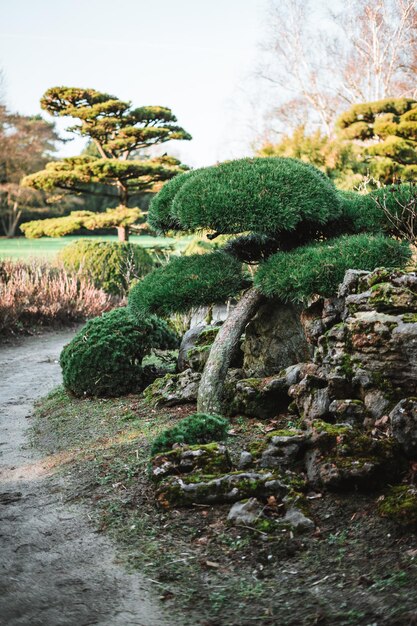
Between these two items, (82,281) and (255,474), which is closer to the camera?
(255,474)

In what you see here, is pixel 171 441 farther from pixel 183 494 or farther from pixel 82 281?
pixel 82 281

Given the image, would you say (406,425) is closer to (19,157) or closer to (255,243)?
(255,243)

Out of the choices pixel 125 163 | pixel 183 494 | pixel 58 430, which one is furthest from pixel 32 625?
pixel 125 163

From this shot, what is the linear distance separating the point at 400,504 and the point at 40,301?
9.74m

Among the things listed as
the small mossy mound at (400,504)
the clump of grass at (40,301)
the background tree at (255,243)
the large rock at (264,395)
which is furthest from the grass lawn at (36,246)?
the small mossy mound at (400,504)

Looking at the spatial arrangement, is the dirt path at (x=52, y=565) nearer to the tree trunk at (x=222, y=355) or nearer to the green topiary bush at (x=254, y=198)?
the tree trunk at (x=222, y=355)

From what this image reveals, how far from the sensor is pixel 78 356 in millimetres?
6406

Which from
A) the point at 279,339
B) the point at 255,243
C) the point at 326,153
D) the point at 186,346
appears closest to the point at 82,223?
the point at 326,153

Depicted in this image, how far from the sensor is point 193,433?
412 cm

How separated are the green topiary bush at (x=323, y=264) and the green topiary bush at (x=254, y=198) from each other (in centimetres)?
27

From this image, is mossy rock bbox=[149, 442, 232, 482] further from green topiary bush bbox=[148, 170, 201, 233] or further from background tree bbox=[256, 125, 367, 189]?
background tree bbox=[256, 125, 367, 189]

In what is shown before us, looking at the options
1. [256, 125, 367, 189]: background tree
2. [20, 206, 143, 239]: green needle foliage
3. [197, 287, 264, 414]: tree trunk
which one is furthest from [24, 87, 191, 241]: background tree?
[197, 287, 264, 414]: tree trunk

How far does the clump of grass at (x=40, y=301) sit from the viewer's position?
11.1m

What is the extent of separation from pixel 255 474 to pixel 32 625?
4.61ft
